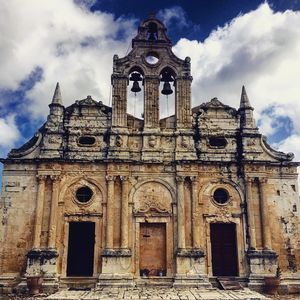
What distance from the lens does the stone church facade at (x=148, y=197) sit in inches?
672

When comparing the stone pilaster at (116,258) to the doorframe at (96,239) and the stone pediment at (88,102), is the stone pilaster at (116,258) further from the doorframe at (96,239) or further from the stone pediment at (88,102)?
the stone pediment at (88,102)

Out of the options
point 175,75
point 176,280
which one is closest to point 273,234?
point 176,280

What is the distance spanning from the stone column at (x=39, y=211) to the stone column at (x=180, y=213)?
6260mm

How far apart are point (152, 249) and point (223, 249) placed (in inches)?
131

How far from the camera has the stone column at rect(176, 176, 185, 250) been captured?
56.9 ft

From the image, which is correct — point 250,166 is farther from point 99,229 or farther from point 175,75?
point 99,229

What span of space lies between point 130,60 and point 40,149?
6.53m

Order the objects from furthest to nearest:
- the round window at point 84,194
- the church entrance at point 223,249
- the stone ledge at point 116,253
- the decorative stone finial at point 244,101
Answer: the decorative stone finial at point 244,101 < the round window at point 84,194 < the church entrance at point 223,249 < the stone ledge at point 116,253

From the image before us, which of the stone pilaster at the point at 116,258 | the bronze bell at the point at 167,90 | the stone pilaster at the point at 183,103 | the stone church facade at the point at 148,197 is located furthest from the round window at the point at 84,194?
the bronze bell at the point at 167,90

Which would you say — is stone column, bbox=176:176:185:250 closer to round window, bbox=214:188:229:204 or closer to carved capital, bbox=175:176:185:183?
carved capital, bbox=175:176:185:183

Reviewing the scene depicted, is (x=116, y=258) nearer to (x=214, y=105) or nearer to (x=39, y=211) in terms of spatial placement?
(x=39, y=211)

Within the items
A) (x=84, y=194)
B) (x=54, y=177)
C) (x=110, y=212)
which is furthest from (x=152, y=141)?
(x=54, y=177)

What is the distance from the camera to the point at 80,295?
14.1 metres

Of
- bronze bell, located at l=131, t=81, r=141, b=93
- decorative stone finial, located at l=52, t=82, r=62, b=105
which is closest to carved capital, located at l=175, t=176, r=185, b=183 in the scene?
bronze bell, located at l=131, t=81, r=141, b=93
